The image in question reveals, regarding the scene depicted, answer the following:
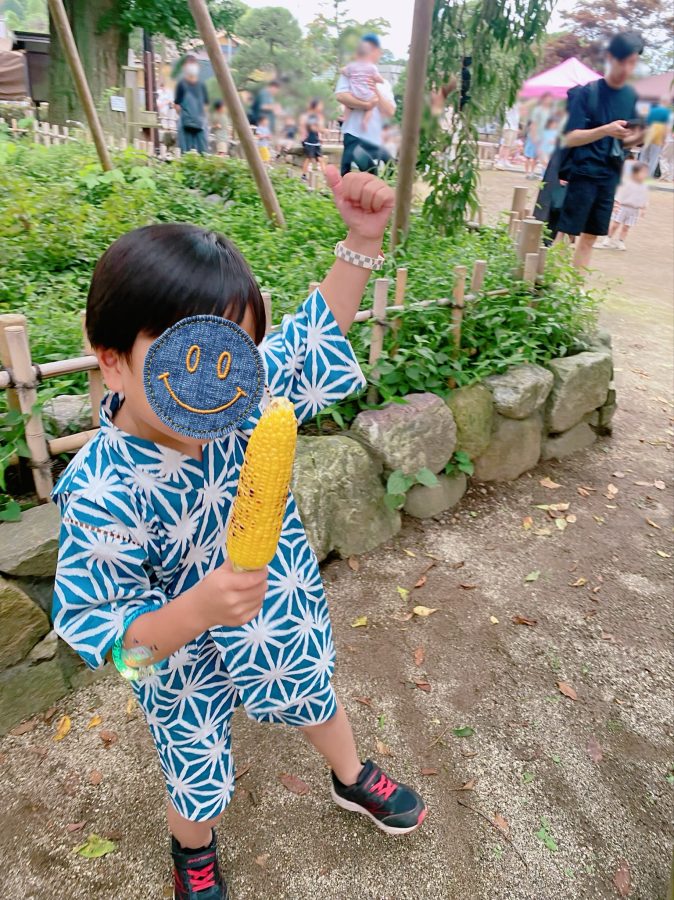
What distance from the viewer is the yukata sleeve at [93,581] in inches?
38.9

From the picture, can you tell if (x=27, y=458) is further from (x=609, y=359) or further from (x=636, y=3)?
(x=609, y=359)

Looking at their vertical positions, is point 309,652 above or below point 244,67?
below

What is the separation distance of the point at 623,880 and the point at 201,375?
169cm

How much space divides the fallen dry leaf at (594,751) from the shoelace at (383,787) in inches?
28.4

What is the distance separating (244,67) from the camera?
7.72 feet

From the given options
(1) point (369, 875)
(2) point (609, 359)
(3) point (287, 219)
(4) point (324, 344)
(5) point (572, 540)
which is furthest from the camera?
(3) point (287, 219)

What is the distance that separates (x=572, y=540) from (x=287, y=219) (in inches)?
131

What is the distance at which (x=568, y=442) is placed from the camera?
12.4 ft

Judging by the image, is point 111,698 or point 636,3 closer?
point 111,698

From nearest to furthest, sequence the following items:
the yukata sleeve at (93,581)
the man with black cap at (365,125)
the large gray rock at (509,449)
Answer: the yukata sleeve at (93,581)
the large gray rock at (509,449)
the man with black cap at (365,125)

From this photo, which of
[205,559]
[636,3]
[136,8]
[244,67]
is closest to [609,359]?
[636,3]

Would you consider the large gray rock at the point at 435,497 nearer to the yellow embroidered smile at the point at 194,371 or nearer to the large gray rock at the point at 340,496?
the large gray rock at the point at 340,496

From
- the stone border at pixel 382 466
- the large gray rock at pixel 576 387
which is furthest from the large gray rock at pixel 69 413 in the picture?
the large gray rock at pixel 576 387

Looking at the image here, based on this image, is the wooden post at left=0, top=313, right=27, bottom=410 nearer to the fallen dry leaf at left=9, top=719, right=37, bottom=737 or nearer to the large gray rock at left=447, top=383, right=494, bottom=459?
the fallen dry leaf at left=9, top=719, right=37, bottom=737
